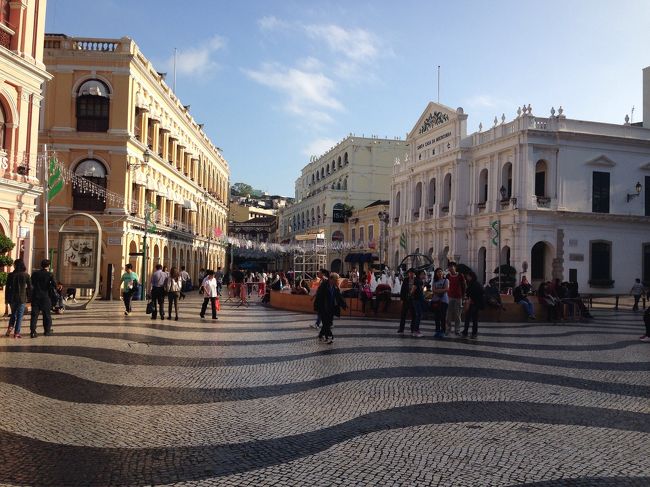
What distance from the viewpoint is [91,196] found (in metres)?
33.1

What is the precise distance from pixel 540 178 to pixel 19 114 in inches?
1245

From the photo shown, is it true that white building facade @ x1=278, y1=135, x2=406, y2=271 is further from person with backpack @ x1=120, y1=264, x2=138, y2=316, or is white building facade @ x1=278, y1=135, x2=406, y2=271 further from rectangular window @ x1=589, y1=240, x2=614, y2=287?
person with backpack @ x1=120, y1=264, x2=138, y2=316

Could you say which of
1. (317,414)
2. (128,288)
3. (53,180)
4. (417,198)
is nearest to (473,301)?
(317,414)

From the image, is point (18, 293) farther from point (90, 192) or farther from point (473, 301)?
point (90, 192)

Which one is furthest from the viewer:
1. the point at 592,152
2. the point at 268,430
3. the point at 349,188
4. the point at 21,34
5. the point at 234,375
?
the point at 349,188

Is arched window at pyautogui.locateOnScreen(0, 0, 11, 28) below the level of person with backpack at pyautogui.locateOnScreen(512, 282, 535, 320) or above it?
above

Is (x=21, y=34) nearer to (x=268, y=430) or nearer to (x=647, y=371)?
(x=268, y=430)

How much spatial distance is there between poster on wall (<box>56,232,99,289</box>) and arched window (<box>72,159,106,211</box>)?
13.4 meters

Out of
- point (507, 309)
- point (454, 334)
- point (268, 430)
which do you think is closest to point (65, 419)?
point (268, 430)

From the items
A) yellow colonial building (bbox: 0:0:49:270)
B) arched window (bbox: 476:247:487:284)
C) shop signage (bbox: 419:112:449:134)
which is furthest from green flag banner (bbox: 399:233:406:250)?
yellow colonial building (bbox: 0:0:49:270)

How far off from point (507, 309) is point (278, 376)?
47.2 feet

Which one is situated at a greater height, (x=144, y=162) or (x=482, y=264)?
(x=144, y=162)

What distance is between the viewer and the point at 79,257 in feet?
66.0

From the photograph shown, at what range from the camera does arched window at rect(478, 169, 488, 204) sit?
4444 centimetres
